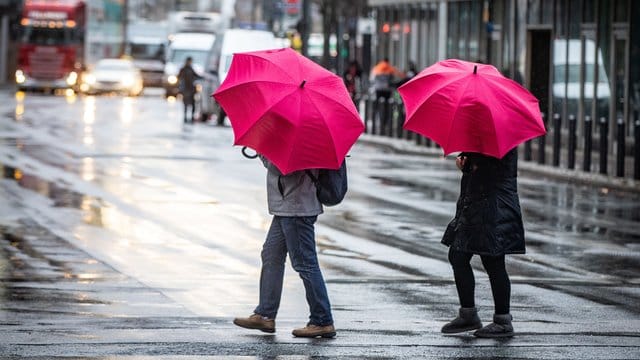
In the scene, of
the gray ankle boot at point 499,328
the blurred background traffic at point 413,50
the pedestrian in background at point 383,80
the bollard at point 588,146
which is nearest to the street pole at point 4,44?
the blurred background traffic at point 413,50

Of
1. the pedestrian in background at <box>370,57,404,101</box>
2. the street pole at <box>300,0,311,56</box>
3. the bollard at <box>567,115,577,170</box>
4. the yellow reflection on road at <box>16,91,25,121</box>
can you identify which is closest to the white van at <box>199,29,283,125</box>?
the street pole at <box>300,0,311,56</box>

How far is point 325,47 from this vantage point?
51344mm

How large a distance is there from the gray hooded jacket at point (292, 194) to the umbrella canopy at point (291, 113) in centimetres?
31

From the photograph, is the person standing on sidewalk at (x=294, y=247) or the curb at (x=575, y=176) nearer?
the person standing on sidewalk at (x=294, y=247)

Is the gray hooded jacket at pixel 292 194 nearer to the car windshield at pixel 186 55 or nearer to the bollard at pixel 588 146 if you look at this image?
the bollard at pixel 588 146

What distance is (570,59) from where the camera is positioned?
1362 inches

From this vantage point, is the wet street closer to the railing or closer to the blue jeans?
the blue jeans

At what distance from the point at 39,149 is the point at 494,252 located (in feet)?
64.4

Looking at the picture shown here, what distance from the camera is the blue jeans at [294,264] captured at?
33.1 ft

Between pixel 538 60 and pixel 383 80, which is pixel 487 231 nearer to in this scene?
pixel 538 60

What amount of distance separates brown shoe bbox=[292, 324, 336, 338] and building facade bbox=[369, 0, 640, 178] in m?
15.5

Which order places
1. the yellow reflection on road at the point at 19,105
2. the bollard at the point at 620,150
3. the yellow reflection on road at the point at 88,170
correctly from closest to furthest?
1. the yellow reflection on road at the point at 88,170
2. the bollard at the point at 620,150
3. the yellow reflection on road at the point at 19,105

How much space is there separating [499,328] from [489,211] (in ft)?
2.55

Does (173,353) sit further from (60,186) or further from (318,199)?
(60,186)
